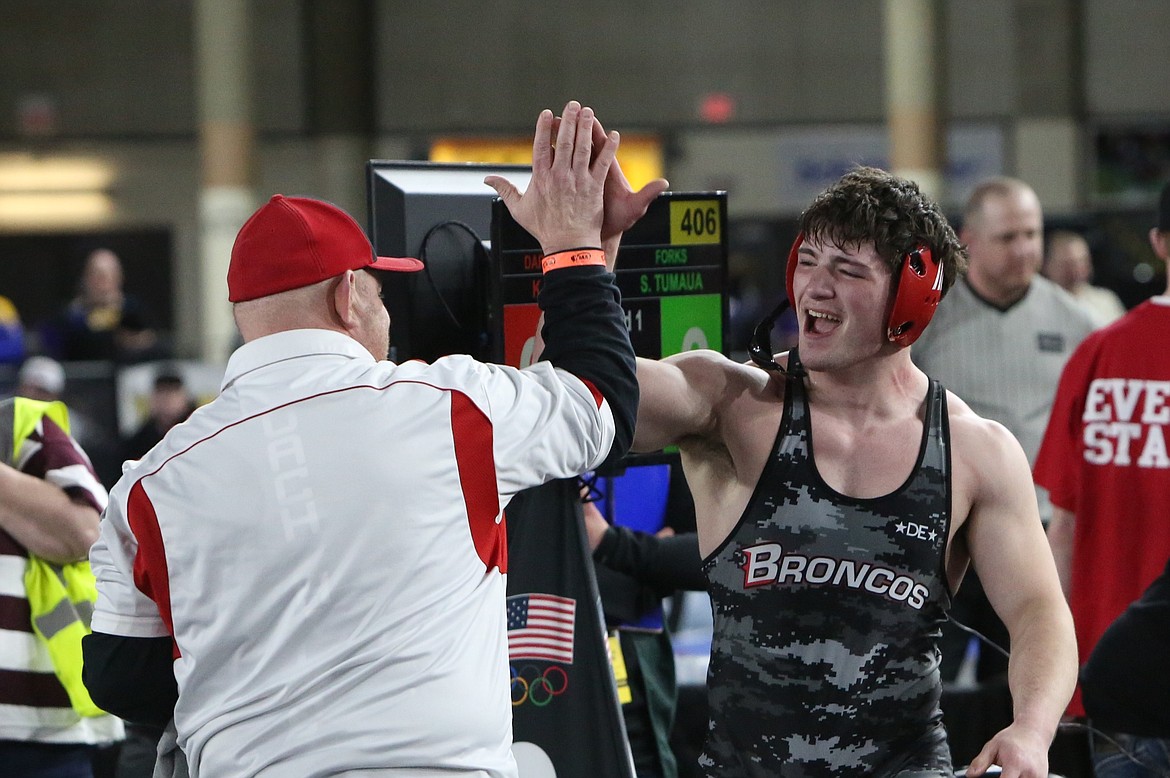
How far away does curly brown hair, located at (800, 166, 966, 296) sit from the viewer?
253 centimetres

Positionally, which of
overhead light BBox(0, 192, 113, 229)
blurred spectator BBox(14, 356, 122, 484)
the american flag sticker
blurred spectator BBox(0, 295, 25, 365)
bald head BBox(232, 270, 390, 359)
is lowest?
blurred spectator BBox(14, 356, 122, 484)

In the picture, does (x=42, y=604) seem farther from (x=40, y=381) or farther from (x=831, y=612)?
(x=40, y=381)

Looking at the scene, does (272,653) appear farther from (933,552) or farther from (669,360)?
(933,552)

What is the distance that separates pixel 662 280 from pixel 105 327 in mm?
8206

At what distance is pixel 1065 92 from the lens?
17.3m

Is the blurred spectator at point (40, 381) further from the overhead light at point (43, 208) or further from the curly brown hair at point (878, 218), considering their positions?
the overhead light at point (43, 208)

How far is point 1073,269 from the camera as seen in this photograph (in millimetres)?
8484

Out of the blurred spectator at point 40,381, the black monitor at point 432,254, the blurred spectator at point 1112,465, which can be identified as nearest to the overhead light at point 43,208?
the blurred spectator at point 40,381

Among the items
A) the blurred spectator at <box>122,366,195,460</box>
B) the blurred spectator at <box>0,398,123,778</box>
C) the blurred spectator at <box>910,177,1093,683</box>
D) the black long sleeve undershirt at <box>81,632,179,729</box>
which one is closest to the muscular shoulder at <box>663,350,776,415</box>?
the black long sleeve undershirt at <box>81,632,179,729</box>

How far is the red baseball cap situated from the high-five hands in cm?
28

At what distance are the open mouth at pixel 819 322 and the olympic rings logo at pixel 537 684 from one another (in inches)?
33.4

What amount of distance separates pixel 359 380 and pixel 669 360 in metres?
0.78

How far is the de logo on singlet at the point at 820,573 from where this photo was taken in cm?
247

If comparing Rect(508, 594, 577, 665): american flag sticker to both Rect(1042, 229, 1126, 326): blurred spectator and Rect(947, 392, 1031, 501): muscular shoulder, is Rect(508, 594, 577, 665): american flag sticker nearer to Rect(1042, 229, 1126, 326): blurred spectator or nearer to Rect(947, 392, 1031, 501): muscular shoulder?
Rect(947, 392, 1031, 501): muscular shoulder
